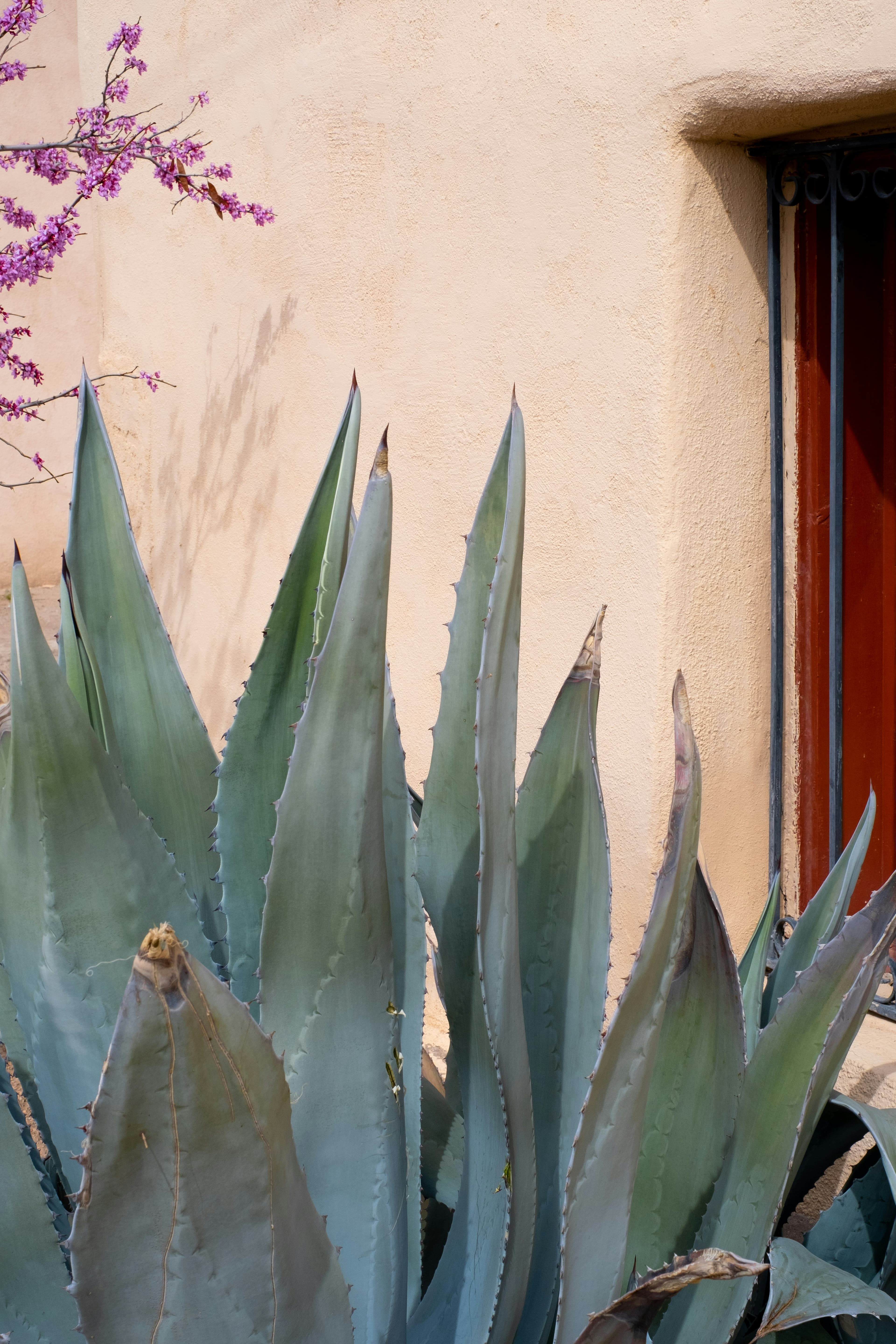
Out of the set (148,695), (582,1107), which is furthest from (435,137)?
(582,1107)

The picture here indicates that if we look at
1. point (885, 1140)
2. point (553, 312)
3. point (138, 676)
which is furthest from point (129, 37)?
point (885, 1140)

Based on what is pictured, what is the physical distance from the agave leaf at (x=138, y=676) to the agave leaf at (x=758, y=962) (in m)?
0.57

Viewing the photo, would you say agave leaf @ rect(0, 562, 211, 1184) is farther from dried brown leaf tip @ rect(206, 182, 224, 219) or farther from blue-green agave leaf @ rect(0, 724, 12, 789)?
dried brown leaf tip @ rect(206, 182, 224, 219)

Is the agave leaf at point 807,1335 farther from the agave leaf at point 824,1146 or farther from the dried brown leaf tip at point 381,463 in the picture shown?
the dried brown leaf tip at point 381,463

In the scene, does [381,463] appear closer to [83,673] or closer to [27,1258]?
[83,673]

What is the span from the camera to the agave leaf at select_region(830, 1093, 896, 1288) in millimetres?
1016

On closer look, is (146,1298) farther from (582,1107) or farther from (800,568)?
(800,568)

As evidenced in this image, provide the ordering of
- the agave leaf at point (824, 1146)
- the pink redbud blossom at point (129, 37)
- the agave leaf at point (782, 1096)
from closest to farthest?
the agave leaf at point (782, 1096) < the agave leaf at point (824, 1146) < the pink redbud blossom at point (129, 37)

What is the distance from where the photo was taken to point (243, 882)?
117 cm

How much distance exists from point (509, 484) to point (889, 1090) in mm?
1427

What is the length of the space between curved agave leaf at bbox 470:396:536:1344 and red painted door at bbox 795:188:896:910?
4.50 ft

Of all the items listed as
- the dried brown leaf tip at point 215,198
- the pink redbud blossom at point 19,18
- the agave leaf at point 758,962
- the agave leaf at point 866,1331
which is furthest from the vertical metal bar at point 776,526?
the pink redbud blossom at point 19,18

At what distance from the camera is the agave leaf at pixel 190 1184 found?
0.67 metres

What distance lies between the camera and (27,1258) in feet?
3.04
